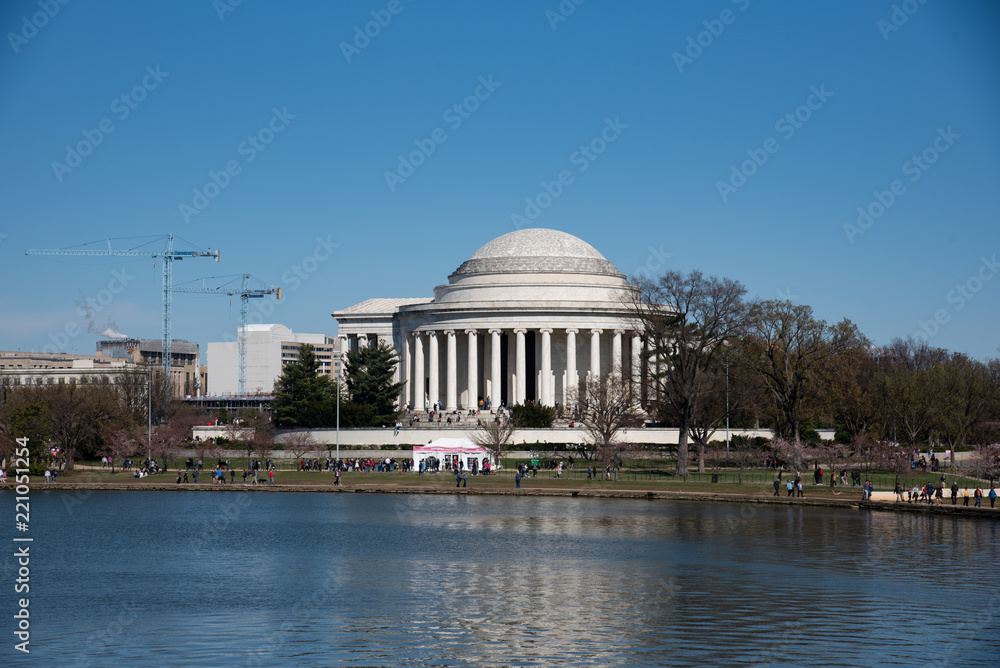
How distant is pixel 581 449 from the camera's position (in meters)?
90.3

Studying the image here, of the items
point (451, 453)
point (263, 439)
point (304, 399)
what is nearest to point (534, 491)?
point (451, 453)

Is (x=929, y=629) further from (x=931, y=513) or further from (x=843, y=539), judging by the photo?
(x=931, y=513)

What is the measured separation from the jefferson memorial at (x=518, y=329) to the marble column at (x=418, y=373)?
0.09 meters

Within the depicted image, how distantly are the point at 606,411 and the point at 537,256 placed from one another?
2959 centimetres

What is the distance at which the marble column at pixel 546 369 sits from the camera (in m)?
108

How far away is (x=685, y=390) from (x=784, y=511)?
64.9ft

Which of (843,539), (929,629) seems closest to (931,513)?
(843,539)

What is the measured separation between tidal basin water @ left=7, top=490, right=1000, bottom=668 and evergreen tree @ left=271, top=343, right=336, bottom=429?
3979 cm

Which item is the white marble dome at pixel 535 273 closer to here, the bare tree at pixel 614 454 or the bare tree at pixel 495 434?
the bare tree at pixel 495 434

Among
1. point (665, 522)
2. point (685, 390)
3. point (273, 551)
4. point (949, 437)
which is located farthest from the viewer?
point (949, 437)

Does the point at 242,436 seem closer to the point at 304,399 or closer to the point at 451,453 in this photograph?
the point at 304,399

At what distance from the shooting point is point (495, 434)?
295 ft

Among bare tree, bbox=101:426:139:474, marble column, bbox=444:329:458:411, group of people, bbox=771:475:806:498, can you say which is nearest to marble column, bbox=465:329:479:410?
marble column, bbox=444:329:458:411

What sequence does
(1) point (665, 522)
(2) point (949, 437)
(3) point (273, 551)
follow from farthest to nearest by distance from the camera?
(2) point (949, 437) < (1) point (665, 522) < (3) point (273, 551)
